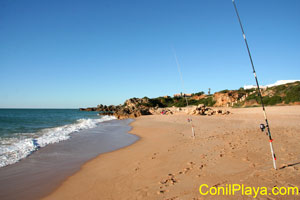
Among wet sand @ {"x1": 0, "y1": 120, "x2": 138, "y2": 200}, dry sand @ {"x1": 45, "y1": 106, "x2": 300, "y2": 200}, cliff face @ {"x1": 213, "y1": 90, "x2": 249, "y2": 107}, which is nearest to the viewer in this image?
dry sand @ {"x1": 45, "y1": 106, "x2": 300, "y2": 200}

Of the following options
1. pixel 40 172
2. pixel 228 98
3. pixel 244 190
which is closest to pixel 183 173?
pixel 244 190

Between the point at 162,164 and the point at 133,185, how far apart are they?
1698 millimetres

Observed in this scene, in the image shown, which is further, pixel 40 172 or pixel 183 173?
pixel 40 172

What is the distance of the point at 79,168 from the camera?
6.46m

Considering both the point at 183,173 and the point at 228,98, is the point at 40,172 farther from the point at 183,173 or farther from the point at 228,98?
the point at 228,98

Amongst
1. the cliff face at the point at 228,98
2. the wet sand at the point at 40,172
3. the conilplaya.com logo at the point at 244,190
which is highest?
the wet sand at the point at 40,172

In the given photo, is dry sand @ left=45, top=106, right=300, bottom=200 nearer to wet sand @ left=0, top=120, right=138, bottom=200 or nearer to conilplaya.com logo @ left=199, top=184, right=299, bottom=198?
conilplaya.com logo @ left=199, top=184, right=299, bottom=198

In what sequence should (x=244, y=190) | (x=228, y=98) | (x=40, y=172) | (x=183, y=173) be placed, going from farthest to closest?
(x=228, y=98) → (x=40, y=172) → (x=183, y=173) → (x=244, y=190)

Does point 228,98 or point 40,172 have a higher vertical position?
point 40,172

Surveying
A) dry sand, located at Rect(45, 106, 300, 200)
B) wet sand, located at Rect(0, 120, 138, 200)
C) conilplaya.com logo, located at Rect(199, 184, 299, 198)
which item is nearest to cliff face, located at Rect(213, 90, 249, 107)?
dry sand, located at Rect(45, 106, 300, 200)

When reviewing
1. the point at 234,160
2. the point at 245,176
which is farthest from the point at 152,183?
the point at 234,160

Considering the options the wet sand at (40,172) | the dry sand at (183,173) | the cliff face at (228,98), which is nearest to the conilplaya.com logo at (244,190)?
the dry sand at (183,173)

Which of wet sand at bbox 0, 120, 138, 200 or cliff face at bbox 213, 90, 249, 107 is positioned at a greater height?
wet sand at bbox 0, 120, 138, 200

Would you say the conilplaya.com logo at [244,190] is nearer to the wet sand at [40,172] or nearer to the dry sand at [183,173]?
the dry sand at [183,173]
